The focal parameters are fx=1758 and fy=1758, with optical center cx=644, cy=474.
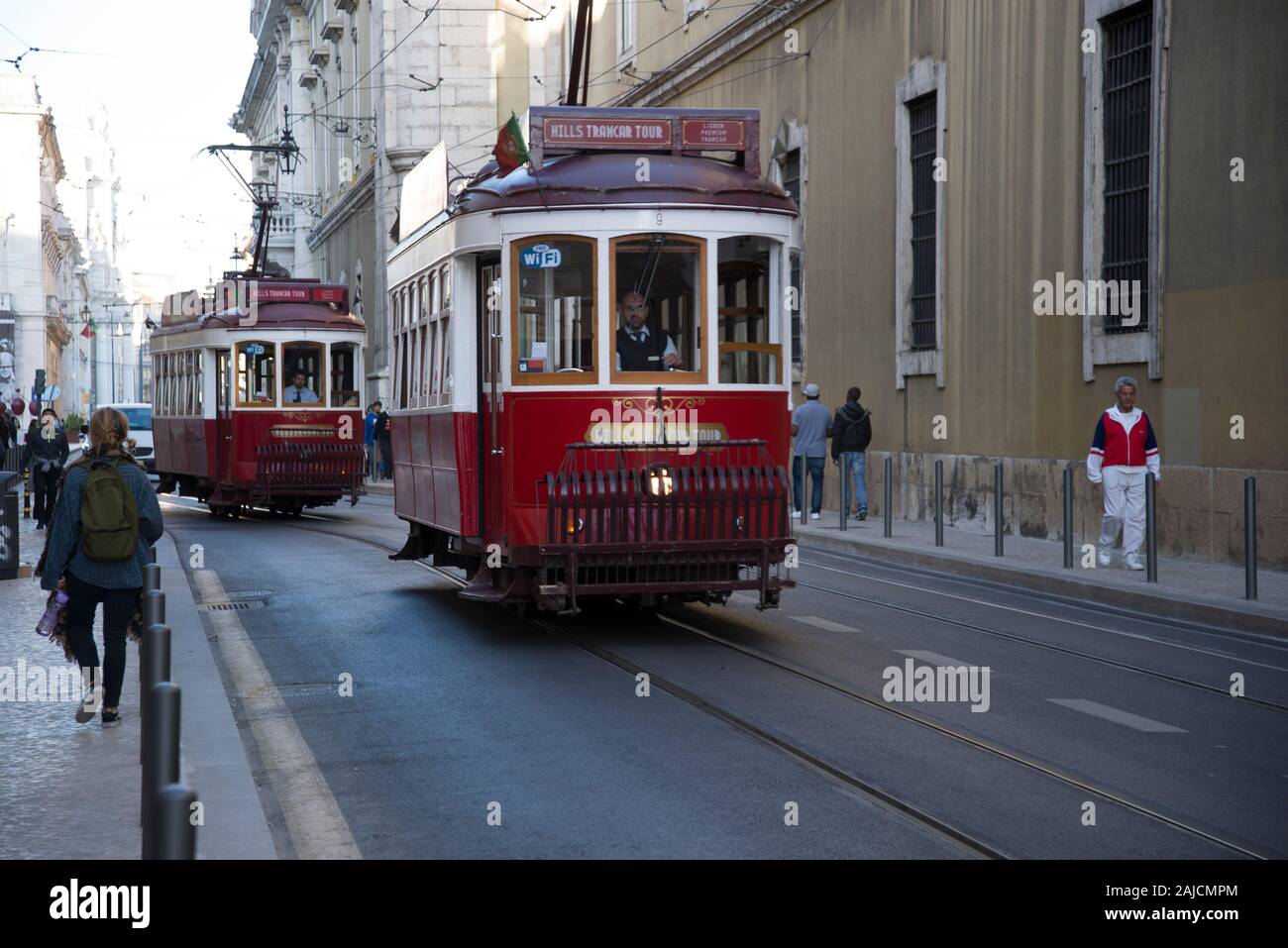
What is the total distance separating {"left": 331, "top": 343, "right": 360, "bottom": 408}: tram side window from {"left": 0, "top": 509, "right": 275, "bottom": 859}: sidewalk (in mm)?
14825

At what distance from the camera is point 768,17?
28.8 meters

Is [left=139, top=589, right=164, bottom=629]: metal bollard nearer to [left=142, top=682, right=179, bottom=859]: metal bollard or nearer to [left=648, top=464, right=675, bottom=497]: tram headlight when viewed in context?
[left=142, top=682, right=179, bottom=859]: metal bollard

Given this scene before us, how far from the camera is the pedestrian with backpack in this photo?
23156 mm

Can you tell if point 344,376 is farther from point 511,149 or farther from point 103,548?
point 103,548

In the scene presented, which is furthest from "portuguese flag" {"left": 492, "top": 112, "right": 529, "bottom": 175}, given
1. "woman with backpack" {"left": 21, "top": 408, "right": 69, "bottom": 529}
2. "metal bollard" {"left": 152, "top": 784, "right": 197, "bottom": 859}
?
"woman with backpack" {"left": 21, "top": 408, "right": 69, "bottom": 529}

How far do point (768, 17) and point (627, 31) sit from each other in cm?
1032

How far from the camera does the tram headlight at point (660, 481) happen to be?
10977mm

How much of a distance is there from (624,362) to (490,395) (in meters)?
1.04

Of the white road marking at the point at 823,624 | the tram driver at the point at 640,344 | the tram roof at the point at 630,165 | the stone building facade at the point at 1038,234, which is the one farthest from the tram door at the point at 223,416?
the tram driver at the point at 640,344

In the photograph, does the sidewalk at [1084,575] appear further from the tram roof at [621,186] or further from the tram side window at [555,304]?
the tram side window at [555,304]

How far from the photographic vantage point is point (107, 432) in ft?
28.8

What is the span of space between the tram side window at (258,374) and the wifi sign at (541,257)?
48.7 feet

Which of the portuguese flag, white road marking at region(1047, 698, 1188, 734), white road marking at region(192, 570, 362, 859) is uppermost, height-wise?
the portuguese flag
